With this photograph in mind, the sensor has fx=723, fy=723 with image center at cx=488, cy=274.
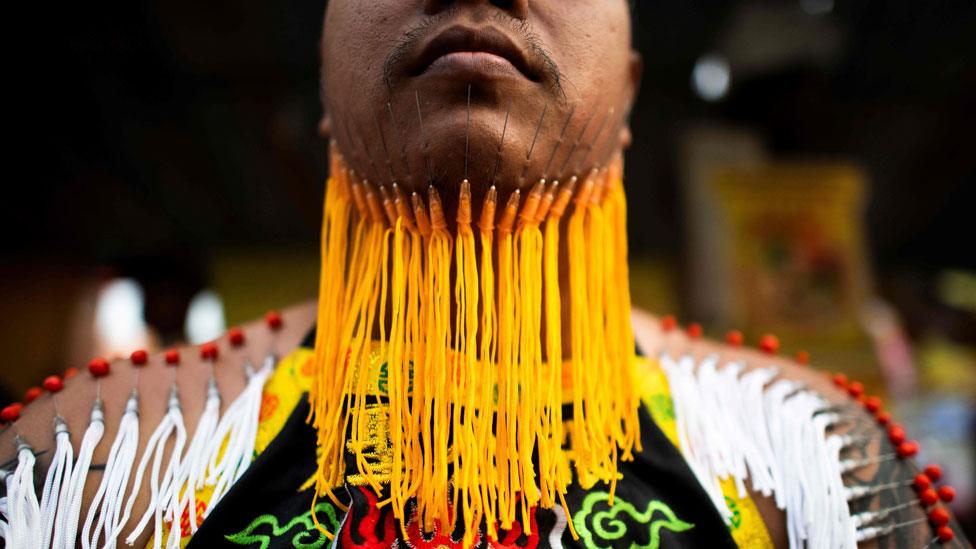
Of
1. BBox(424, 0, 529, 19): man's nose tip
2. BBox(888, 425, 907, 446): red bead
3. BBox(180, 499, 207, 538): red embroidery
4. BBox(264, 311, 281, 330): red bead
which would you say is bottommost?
BBox(180, 499, 207, 538): red embroidery

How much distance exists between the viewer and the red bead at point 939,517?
3.79 ft

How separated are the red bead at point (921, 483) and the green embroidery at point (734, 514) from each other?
320mm

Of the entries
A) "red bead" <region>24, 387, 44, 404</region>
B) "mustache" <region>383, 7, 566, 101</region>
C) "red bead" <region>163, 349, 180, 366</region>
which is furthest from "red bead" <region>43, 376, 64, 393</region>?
"mustache" <region>383, 7, 566, 101</region>

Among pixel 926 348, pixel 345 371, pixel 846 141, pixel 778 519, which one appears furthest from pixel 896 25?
pixel 345 371

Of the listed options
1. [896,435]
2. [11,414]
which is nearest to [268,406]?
[11,414]

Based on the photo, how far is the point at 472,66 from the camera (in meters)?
1.07

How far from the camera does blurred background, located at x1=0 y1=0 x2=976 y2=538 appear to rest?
3.08 meters

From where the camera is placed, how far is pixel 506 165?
1.09m

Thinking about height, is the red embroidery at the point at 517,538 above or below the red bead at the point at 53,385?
below

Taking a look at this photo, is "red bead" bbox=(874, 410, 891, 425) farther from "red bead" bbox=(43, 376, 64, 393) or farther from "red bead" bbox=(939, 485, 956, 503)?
"red bead" bbox=(43, 376, 64, 393)

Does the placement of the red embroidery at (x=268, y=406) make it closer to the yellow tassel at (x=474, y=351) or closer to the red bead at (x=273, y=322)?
the yellow tassel at (x=474, y=351)

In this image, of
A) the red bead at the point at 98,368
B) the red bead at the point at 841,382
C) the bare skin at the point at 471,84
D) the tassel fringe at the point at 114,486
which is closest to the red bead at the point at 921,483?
the red bead at the point at 841,382

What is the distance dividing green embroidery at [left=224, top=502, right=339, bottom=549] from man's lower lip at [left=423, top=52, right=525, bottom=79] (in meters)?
0.67

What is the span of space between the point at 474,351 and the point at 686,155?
3166 millimetres
